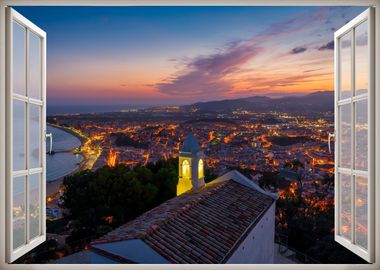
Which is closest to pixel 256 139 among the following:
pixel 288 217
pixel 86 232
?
pixel 288 217

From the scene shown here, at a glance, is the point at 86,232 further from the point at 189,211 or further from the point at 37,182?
the point at 37,182

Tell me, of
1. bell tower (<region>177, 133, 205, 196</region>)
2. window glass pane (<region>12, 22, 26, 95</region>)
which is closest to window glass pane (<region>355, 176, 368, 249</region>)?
window glass pane (<region>12, 22, 26, 95</region>)

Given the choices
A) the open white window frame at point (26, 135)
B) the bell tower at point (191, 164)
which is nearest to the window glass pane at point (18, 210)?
the open white window frame at point (26, 135)

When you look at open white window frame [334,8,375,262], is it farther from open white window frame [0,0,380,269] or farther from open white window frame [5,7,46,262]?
open white window frame [5,7,46,262]

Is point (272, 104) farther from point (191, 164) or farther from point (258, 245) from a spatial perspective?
point (258, 245)

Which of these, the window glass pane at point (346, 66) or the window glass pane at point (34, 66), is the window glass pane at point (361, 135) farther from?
the window glass pane at point (34, 66)
